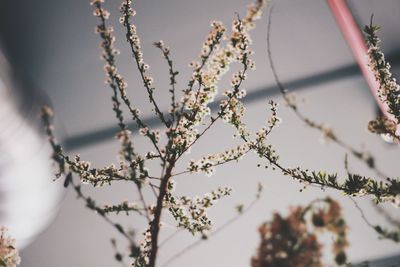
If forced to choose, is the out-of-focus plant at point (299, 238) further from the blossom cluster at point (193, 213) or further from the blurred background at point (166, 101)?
the blurred background at point (166, 101)

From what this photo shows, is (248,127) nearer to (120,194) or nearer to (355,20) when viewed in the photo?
(355,20)

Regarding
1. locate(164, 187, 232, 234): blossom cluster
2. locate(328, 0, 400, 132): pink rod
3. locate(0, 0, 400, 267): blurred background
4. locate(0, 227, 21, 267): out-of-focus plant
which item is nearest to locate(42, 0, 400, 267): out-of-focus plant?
locate(164, 187, 232, 234): blossom cluster

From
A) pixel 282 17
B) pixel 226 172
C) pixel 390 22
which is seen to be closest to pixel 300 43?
pixel 282 17

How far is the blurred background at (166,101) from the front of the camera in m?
2.25

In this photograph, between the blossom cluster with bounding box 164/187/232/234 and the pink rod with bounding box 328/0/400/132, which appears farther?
the pink rod with bounding box 328/0/400/132

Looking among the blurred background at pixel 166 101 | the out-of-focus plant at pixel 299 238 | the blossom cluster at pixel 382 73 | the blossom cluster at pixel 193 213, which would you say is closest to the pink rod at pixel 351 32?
the blurred background at pixel 166 101

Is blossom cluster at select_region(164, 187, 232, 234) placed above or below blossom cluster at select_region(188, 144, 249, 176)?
below

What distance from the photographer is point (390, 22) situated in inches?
92.5

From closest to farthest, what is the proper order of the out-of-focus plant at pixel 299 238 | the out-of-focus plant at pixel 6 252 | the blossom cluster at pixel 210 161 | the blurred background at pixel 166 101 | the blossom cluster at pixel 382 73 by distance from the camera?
1. the out-of-focus plant at pixel 299 238
2. the out-of-focus plant at pixel 6 252
3. the blossom cluster at pixel 382 73
4. the blossom cluster at pixel 210 161
5. the blurred background at pixel 166 101

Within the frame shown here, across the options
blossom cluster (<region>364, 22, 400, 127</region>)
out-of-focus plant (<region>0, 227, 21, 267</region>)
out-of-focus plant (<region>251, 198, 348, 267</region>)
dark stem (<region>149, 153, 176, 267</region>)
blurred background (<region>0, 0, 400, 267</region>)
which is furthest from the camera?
blurred background (<region>0, 0, 400, 267</region>)

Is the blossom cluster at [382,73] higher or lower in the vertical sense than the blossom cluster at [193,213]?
higher

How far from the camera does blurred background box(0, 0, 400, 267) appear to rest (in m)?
2.25

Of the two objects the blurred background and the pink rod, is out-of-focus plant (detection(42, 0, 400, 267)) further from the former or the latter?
the pink rod

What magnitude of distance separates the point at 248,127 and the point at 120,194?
1433 mm
